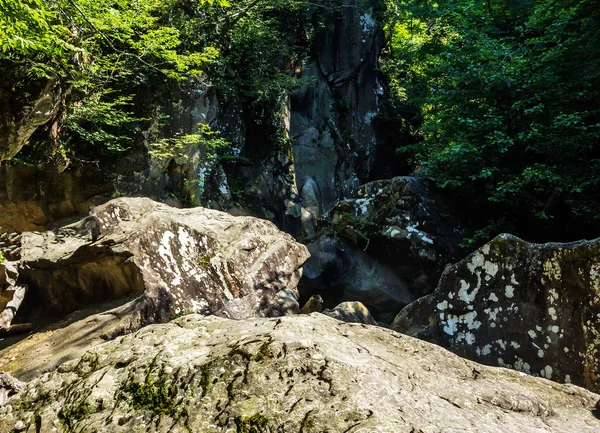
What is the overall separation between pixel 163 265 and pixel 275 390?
619cm

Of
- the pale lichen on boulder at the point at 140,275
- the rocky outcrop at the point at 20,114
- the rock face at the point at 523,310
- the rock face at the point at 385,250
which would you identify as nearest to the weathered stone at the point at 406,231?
the rock face at the point at 385,250

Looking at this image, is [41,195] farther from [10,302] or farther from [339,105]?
[339,105]

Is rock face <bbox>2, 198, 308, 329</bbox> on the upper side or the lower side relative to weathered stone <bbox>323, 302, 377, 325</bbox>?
upper

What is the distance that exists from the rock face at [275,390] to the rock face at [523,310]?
8.56 feet

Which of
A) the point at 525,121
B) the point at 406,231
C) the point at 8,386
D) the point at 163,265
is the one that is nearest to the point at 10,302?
the point at 163,265

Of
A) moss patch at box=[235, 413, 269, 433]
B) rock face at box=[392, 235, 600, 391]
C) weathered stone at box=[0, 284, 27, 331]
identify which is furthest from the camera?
weathered stone at box=[0, 284, 27, 331]

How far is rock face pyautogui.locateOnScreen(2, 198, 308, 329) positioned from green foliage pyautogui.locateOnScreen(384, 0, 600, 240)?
5.11m

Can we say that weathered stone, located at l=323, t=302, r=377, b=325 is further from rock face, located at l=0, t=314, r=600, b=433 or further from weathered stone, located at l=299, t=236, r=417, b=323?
rock face, located at l=0, t=314, r=600, b=433

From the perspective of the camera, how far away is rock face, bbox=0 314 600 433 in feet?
6.13

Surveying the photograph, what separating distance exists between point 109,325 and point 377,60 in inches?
890

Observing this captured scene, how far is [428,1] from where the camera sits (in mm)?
19469

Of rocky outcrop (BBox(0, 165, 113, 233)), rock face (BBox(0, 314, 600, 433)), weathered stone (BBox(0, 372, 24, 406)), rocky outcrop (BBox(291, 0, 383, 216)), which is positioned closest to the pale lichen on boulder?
rocky outcrop (BBox(0, 165, 113, 233))

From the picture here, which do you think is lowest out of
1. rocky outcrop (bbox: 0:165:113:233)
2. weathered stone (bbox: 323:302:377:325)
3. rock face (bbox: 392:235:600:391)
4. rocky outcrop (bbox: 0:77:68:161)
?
weathered stone (bbox: 323:302:377:325)

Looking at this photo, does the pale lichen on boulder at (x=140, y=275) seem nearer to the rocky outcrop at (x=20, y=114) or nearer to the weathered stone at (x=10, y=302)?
the weathered stone at (x=10, y=302)
